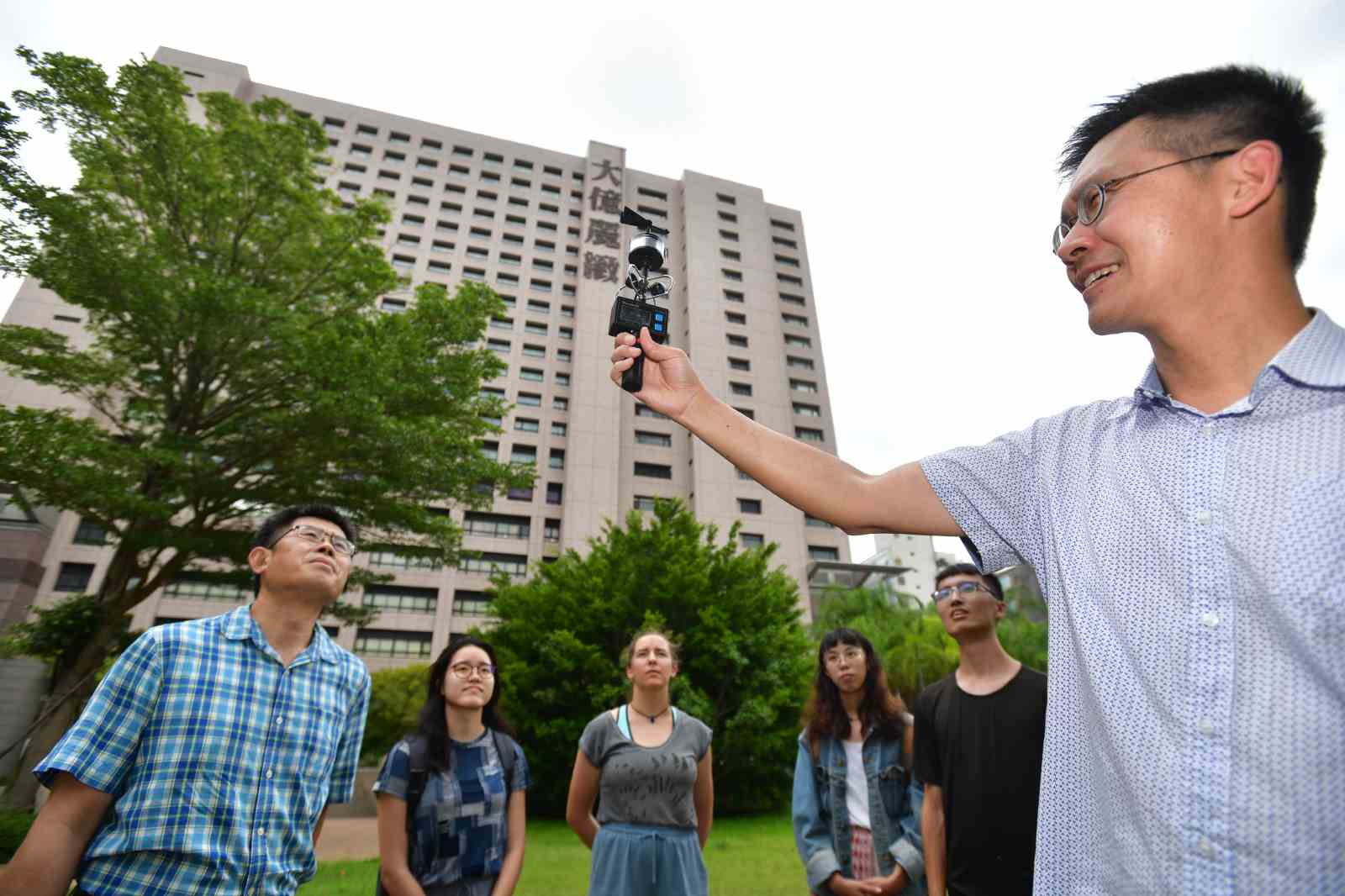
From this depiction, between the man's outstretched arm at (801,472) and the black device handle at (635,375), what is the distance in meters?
0.01

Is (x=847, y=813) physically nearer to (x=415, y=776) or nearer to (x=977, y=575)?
(x=977, y=575)

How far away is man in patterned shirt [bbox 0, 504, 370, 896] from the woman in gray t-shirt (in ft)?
5.56

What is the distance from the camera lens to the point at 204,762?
85.2 inches

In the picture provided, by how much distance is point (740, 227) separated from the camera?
46188 mm

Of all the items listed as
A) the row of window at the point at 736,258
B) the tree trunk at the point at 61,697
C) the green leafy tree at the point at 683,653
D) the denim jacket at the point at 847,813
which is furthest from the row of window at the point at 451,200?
the denim jacket at the point at 847,813

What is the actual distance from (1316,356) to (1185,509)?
343 millimetres

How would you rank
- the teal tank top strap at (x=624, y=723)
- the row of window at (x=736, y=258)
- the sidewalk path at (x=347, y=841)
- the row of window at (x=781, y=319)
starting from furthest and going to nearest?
the row of window at (x=736, y=258) < the row of window at (x=781, y=319) < the sidewalk path at (x=347, y=841) < the teal tank top strap at (x=624, y=723)

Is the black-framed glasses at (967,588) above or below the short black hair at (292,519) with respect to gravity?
below

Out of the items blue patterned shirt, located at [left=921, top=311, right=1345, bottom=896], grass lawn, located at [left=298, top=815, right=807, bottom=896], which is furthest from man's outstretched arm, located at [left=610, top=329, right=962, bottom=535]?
grass lawn, located at [left=298, top=815, right=807, bottom=896]

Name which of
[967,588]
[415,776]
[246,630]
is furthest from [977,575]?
[246,630]

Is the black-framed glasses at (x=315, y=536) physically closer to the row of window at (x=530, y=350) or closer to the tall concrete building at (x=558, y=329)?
the tall concrete building at (x=558, y=329)

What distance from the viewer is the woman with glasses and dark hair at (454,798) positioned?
3252mm

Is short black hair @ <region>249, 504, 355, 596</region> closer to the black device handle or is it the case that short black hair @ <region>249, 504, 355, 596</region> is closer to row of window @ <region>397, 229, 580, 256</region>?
the black device handle

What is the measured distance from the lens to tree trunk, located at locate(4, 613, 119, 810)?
407 inches
